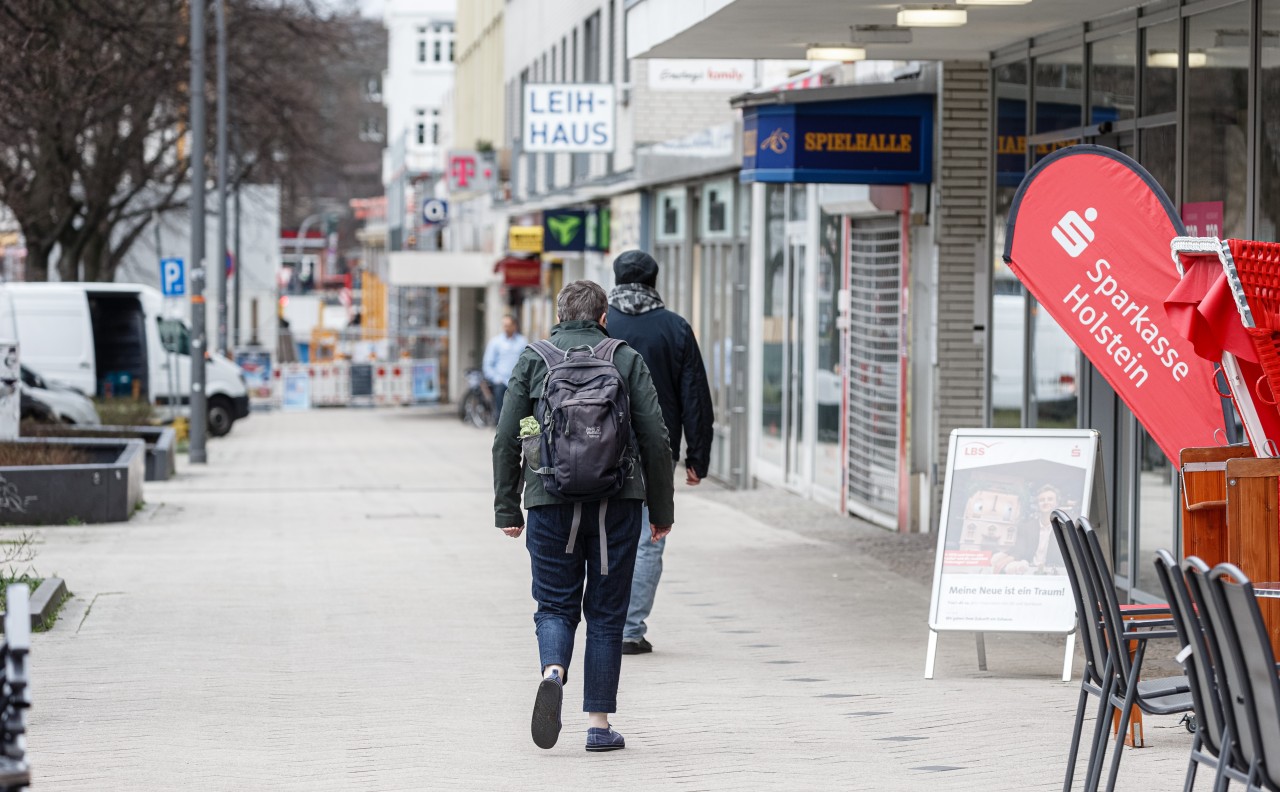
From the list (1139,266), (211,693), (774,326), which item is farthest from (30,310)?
(1139,266)

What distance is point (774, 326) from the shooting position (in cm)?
1944

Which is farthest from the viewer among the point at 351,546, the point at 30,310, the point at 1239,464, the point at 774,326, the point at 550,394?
the point at 30,310

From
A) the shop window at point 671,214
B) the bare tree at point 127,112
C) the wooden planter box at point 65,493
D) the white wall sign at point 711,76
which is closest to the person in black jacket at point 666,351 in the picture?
the wooden planter box at point 65,493

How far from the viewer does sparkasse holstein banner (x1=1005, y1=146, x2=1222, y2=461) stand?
7168 millimetres

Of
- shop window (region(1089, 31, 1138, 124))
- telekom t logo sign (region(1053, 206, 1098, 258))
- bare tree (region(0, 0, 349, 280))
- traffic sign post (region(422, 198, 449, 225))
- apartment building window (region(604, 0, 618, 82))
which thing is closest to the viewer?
telekom t logo sign (region(1053, 206, 1098, 258))

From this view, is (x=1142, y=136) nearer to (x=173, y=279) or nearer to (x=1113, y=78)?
(x=1113, y=78)

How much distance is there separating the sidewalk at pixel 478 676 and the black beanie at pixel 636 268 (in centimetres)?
169

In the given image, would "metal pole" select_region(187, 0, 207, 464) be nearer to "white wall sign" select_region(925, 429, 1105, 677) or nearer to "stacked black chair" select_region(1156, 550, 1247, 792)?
"white wall sign" select_region(925, 429, 1105, 677)

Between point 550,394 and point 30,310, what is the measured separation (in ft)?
80.0

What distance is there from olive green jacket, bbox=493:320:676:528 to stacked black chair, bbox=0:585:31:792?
8.72 feet

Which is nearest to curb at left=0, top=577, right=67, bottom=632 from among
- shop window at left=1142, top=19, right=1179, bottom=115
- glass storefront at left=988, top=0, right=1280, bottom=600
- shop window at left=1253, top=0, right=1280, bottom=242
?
glass storefront at left=988, top=0, right=1280, bottom=600

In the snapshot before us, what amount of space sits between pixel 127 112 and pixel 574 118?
991cm

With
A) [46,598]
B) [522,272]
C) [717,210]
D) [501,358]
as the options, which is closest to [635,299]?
[46,598]

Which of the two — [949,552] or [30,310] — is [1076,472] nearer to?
[949,552]
